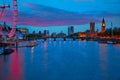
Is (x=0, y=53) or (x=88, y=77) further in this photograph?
(x=0, y=53)

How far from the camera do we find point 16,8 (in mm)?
52438

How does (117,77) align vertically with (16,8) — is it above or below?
below

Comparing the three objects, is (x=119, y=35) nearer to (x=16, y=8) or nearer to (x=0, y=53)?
(x=16, y=8)

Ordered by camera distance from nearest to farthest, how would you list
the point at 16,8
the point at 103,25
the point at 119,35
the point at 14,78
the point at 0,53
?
the point at 14,78
the point at 0,53
the point at 16,8
the point at 119,35
the point at 103,25

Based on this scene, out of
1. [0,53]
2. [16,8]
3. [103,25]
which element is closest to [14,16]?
[16,8]

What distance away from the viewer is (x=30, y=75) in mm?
19719

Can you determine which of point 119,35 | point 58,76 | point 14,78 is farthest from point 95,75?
point 119,35

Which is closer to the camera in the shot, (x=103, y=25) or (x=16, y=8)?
(x=16, y=8)

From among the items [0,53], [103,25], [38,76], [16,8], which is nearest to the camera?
[38,76]

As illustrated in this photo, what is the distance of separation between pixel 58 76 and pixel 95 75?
2.44 meters

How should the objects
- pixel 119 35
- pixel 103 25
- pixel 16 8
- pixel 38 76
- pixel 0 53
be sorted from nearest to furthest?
pixel 38 76 → pixel 0 53 → pixel 16 8 → pixel 119 35 → pixel 103 25

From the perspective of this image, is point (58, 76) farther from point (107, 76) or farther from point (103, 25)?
point (103, 25)

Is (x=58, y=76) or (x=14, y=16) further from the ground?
(x=14, y=16)

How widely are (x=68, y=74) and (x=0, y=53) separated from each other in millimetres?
20860
